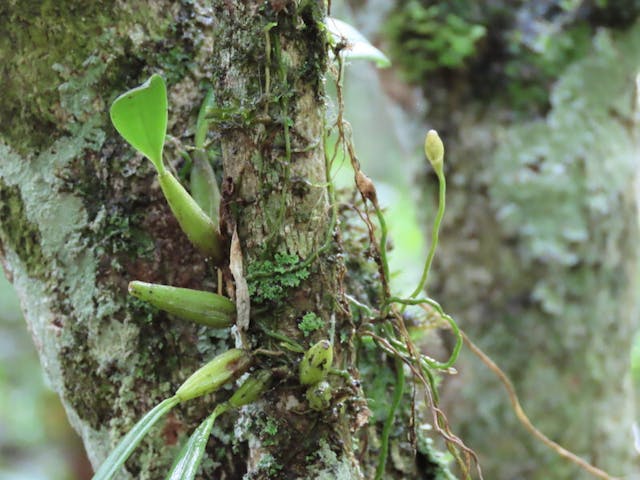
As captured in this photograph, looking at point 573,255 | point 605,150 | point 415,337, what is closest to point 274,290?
point 415,337

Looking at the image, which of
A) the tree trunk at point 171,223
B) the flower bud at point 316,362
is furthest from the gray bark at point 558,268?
the flower bud at point 316,362

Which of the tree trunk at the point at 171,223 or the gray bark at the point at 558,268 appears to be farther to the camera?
the gray bark at the point at 558,268

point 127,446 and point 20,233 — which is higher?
point 20,233

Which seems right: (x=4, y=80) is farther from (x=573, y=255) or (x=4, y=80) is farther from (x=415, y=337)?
(x=573, y=255)

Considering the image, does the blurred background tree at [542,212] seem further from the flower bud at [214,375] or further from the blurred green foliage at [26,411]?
the blurred green foliage at [26,411]

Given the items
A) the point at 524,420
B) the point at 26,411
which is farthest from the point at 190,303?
the point at 26,411

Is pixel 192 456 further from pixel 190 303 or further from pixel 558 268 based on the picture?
pixel 558 268
